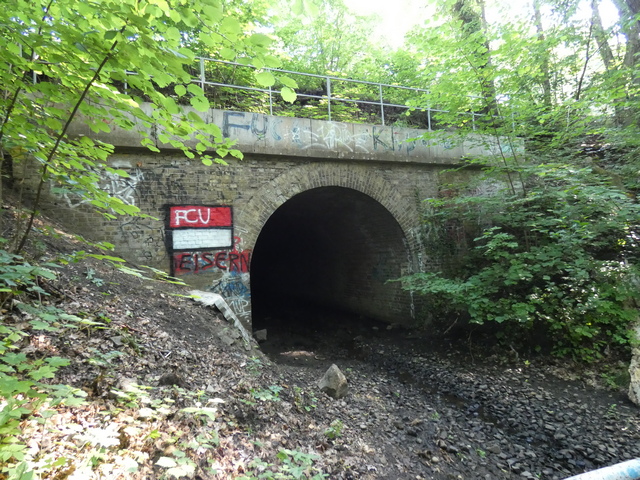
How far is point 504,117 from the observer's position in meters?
5.75

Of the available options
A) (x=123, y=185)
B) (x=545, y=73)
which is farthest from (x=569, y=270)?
(x=123, y=185)

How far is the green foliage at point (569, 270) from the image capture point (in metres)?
5.09

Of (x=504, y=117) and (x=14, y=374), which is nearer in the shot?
(x=14, y=374)

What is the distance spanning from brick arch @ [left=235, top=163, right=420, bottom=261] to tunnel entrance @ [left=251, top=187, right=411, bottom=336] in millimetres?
188

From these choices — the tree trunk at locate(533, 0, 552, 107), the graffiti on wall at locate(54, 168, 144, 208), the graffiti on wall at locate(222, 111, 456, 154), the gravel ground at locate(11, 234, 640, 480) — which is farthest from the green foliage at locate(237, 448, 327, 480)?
the tree trunk at locate(533, 0, 552, 107)

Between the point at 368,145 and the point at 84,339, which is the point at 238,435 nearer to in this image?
the point at 84,339

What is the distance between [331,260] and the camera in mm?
11078

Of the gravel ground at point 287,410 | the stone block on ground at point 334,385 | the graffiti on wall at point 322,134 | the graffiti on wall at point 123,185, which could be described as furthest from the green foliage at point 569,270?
the graffiti on wall at point 123,185

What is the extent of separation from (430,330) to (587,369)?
2.87m

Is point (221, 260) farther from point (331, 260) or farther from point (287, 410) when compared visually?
point (331, 260)

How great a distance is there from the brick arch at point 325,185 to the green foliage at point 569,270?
179 cm

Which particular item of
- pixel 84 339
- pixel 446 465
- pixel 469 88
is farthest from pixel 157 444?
pixel 469 88

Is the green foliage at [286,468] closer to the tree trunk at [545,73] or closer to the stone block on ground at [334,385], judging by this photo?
the stone block on ground at [334,385]

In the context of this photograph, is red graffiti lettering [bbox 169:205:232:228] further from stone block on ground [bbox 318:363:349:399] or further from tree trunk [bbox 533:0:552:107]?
tree trunk [bbox 533:0:552:107]
